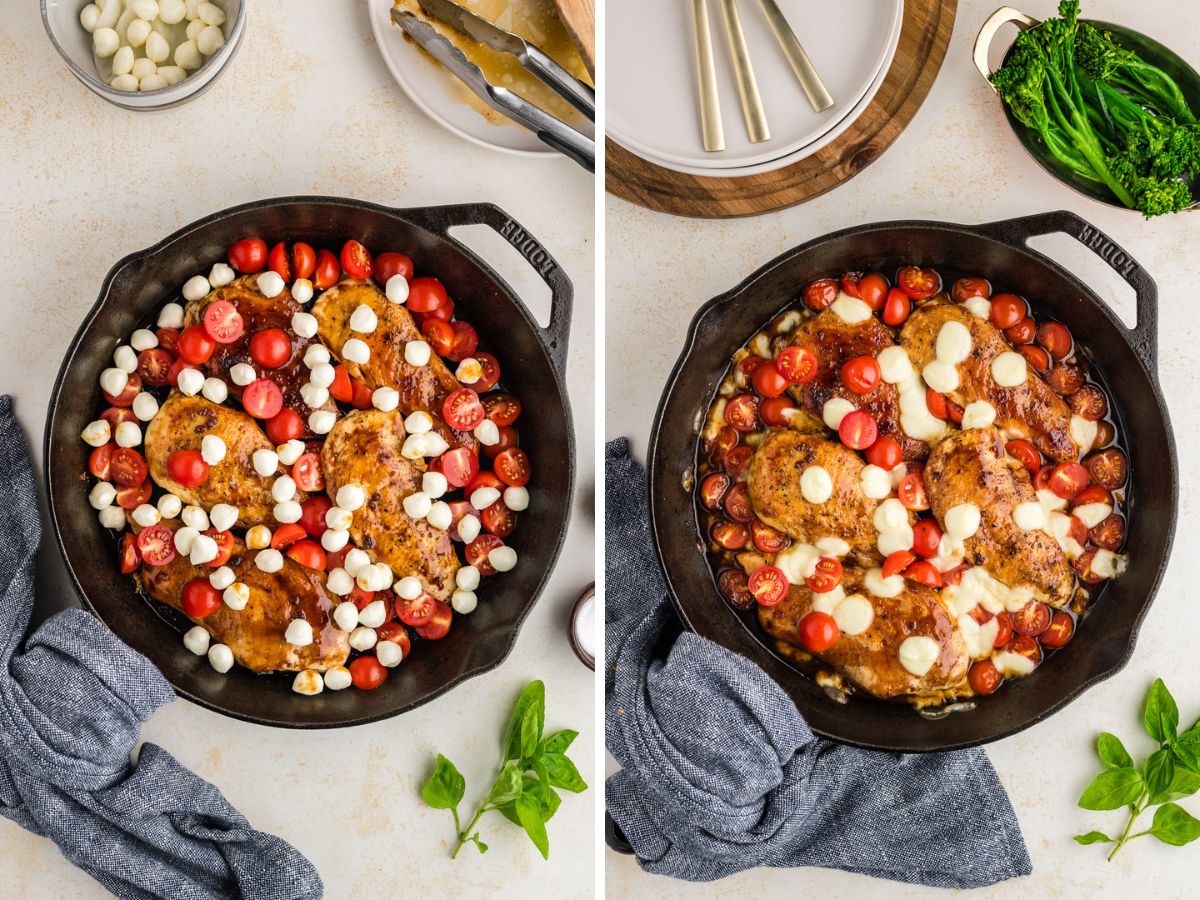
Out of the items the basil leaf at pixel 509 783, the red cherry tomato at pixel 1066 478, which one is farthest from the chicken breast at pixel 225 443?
the red cherry tomato at pixel 1066 478

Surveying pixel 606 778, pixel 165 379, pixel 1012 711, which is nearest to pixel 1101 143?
pixel 1012 711

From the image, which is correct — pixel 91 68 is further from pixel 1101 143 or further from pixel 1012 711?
pixel 1012 711

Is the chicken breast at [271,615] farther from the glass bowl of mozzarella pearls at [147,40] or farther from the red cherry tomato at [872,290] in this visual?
the red cherry tomato at [872,290]

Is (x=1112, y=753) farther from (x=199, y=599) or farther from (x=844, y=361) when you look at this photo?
(x=199, y=599)

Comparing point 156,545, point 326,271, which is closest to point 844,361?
point 326,271

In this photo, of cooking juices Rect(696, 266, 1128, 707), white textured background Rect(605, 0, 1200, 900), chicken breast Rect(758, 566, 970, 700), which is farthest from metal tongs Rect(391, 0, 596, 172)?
chicken breast Rect(758, 566, 970, 700)

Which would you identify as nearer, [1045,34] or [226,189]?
[1045,34]
